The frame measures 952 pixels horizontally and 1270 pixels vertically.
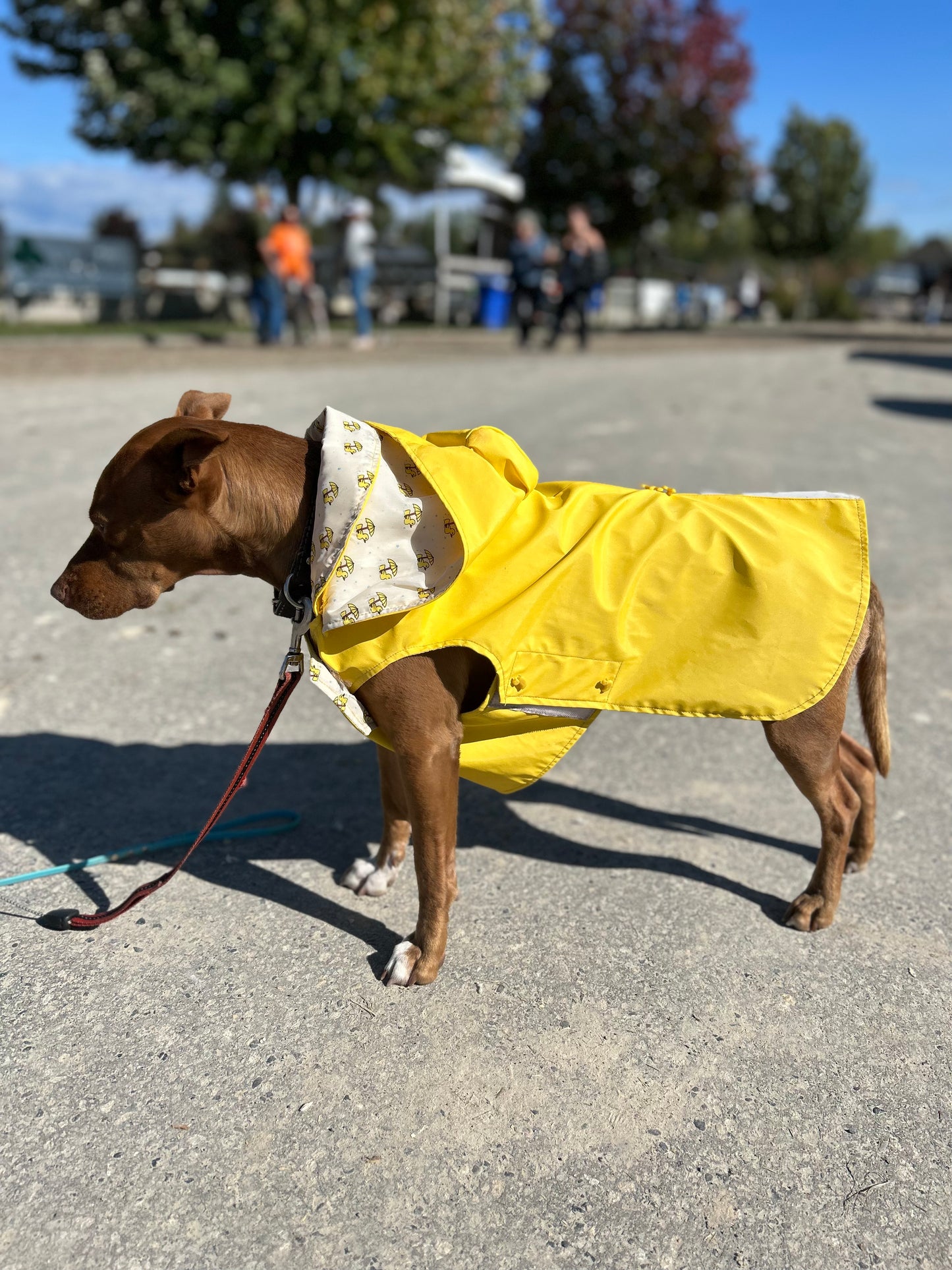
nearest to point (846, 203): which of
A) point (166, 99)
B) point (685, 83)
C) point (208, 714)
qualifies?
point (685, 83)

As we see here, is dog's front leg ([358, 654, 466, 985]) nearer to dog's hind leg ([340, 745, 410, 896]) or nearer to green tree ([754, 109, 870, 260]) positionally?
dog's hind leg ([340, 745, 410, 896])

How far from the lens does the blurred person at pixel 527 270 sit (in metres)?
A: 18.0

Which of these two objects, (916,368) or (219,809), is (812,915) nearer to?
(219,809)

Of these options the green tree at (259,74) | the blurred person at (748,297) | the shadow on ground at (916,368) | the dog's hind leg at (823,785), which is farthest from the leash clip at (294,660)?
the blurred person at (748,297)

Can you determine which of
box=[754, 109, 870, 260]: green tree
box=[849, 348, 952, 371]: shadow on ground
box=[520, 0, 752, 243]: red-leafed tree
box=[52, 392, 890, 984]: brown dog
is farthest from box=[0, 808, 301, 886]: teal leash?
box=[754, 109, 870, 260]: green tree

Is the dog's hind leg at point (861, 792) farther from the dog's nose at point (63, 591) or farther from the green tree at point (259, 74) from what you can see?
the green tree at point (259, 74)

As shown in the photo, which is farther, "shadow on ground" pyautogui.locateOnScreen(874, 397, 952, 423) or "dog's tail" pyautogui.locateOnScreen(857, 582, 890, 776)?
"shadow on ground" pyautogui.locateOnScreen(874, 397, 952, 423)

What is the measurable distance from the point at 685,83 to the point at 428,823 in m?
39.2

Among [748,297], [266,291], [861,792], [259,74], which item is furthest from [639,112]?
[861,792]

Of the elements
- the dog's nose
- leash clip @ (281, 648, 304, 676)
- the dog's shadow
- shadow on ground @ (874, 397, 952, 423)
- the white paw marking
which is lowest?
the dog's shadow

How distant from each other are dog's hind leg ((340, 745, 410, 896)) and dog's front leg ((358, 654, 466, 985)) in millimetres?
340

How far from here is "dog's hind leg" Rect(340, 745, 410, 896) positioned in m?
2.86

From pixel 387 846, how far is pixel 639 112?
38.5 meters

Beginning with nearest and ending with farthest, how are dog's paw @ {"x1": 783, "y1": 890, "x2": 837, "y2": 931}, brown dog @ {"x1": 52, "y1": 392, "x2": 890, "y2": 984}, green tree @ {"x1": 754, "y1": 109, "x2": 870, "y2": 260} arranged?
1. brown dog @ {"x1": 52, "y1": 392, "x2": 890, "y2": 984}
2. dog's paw @ {"x1": 783, "y1": 890, "x2": 837, "y2": 931}
3. green tree @ {"x1": 754, "y1": 109, "x2": 870, "y2": 260}
